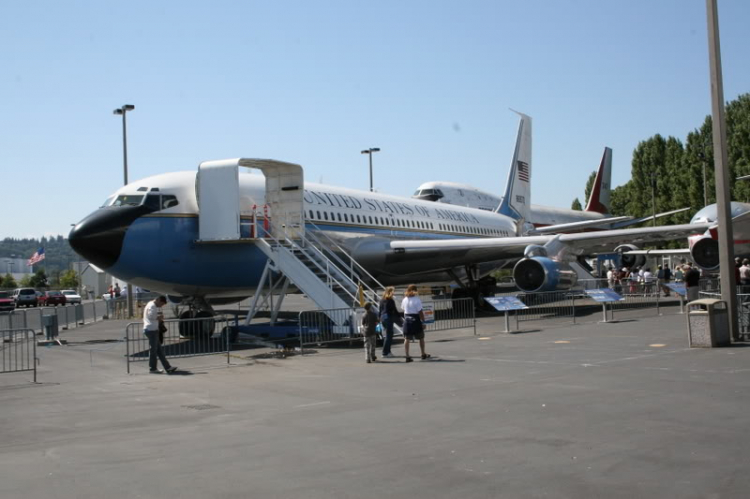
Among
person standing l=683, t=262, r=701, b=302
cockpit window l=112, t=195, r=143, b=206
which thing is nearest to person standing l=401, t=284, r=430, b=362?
cockpit window l=112, t=195, r=143, b=206

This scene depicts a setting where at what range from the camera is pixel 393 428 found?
7980 millimetres

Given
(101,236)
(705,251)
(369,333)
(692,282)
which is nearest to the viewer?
(369,333)

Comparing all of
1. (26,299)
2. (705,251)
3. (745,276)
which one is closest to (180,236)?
(705,251)

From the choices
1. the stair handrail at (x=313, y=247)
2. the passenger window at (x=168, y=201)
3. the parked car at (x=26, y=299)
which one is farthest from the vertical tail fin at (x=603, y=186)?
the passenger window at (x=168, y=201)

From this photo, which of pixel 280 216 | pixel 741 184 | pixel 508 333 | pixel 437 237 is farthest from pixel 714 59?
pixel 741 184

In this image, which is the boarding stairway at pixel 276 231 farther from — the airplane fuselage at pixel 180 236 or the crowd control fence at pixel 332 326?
the airplane fuselage at pixel 180 236

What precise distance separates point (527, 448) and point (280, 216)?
14.2 metres

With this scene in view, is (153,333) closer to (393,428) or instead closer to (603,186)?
(393,428)

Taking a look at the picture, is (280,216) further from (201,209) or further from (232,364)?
(232,364)

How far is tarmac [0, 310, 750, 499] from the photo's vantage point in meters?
5.80

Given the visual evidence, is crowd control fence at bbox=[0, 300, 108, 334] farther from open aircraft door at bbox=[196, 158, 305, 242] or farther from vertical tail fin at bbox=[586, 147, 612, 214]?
vertical tail fin at bbox=[586, 147, 612, 214]

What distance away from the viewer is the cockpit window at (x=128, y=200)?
17.7m

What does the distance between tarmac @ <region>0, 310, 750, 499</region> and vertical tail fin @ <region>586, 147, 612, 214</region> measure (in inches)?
1839

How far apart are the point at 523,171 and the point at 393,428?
33080 mm
